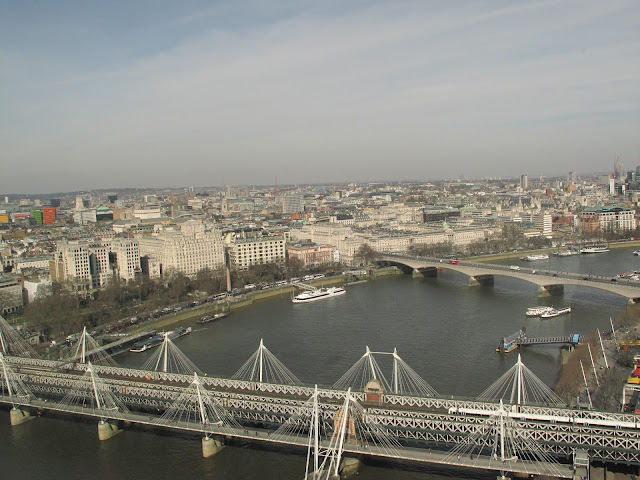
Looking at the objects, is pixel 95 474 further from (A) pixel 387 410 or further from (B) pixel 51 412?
(A) pixel 387 410

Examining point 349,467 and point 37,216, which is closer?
point 349,467

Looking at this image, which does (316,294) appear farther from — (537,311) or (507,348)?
(507,348)

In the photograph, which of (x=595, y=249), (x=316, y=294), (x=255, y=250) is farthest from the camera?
(x=595, y=249)

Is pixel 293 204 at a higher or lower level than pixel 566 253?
higher

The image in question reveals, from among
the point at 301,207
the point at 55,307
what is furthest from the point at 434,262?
the point at 301,207

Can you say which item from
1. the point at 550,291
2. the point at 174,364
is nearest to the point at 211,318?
the point at 174,364

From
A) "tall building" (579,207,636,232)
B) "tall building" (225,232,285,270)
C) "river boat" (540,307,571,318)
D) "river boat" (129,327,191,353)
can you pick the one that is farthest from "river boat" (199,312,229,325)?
"tall building" (579,207,636,232)
